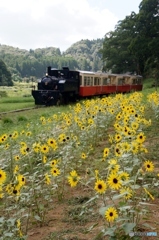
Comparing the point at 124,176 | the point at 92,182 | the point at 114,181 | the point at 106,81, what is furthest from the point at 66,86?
the point at 114,181

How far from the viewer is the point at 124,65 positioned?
44.5 metres

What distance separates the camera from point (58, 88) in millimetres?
20969

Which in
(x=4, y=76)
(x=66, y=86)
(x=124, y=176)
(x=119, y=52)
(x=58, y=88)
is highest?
(x=119, y=52)

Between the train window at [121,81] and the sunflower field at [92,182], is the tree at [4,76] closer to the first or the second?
the train window at [121,81]

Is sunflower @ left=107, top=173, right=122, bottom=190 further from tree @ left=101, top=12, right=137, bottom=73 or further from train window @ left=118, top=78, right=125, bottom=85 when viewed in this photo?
tree @ left=101, top=12, right=137, bottom=73

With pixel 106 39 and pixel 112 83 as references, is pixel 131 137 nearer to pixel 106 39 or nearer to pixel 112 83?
pixel 112 83

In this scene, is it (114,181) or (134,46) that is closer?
(114,181)

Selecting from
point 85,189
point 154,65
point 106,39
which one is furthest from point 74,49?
point 85,189

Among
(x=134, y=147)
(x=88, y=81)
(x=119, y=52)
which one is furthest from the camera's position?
(x=119, y=52)

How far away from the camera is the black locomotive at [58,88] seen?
20875 millimetres

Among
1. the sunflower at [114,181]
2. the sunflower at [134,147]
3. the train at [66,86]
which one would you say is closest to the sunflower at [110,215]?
the sunflower at [114,181]

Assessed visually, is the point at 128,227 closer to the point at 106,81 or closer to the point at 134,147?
the point at 134,147

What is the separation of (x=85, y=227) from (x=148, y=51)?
1074 inches

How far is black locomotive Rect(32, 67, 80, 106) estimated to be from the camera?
20.9 metres
